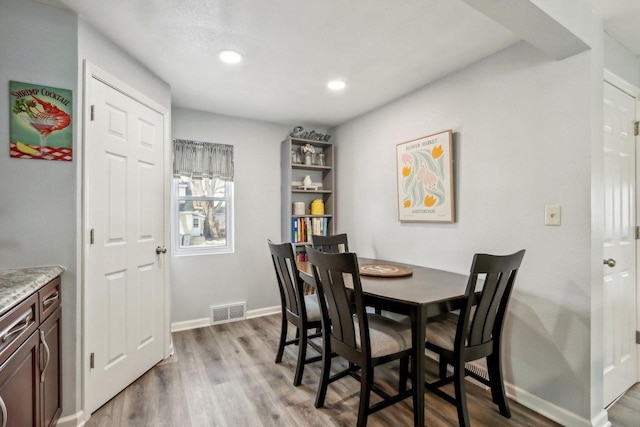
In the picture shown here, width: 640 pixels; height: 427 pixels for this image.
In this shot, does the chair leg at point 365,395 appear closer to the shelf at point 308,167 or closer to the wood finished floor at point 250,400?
the wood finished floor at point 250,400

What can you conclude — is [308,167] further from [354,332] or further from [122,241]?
[354,332]

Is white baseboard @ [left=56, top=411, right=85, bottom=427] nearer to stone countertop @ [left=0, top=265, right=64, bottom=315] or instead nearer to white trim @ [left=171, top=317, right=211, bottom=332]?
stone countertop @ [left=0, top=265, right=64, bottom=315]

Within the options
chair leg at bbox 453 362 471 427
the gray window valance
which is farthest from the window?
chair leg at bbox 453 362 471 427

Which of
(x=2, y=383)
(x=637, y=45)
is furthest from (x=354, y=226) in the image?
(x=2, y=383)

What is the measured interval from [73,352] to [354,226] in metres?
2.68

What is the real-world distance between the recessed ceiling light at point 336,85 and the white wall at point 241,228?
1.25 metres

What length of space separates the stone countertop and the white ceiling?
4.73 ft

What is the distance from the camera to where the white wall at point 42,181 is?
159 centimetres

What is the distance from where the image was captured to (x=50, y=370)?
5.08 feet

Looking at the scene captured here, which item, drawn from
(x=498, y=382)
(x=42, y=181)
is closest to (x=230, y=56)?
(x=42, y=181)

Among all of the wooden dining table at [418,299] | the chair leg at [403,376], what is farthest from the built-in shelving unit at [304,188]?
the chair leg at [403,376]

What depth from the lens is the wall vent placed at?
3441mm

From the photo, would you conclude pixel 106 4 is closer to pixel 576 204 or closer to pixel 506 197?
pixel 506 197

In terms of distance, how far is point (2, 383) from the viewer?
42.5 inches
